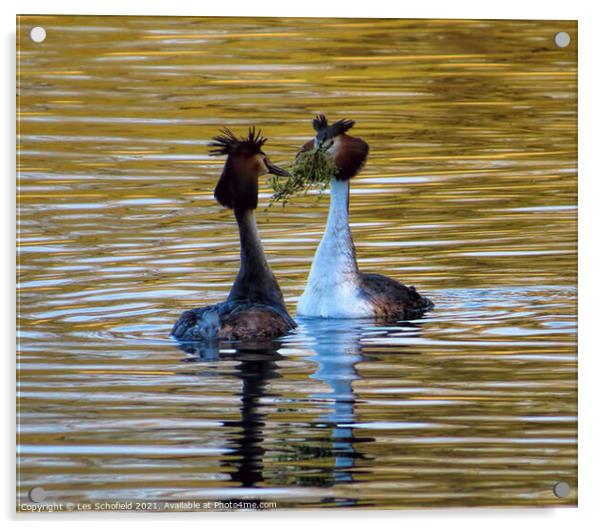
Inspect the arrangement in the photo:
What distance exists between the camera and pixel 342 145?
47.0ft

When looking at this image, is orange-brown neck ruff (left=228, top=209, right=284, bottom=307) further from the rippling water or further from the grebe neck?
the grebe neck

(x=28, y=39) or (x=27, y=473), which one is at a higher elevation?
(x=28, y=39)

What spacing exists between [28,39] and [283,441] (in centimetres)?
256

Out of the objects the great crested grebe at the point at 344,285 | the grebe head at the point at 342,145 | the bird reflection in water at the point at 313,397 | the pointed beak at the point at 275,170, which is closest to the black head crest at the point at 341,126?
the grebe head at the point at 342,145

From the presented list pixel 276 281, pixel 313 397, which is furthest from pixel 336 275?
pixel 313 397

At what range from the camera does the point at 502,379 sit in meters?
13.1

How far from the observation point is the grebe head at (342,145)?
13859 millimetres

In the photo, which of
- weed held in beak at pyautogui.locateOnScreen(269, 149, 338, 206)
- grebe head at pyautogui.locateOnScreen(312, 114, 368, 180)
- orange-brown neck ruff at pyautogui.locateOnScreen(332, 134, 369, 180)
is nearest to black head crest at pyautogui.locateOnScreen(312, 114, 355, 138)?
grebe head at pyautogui.locateOnScreen(312, 114, 368, 180)

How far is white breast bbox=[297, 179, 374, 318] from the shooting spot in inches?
589

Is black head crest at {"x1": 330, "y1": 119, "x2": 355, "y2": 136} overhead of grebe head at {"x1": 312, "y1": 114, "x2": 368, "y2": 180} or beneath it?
overhead

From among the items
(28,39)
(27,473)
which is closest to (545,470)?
(27,473)

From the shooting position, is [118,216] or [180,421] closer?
[180,421]

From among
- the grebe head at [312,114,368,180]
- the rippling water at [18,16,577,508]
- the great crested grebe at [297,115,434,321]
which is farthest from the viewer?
the great crested grebe at [297,115,434,321]

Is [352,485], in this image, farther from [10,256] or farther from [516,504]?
[10,256]
